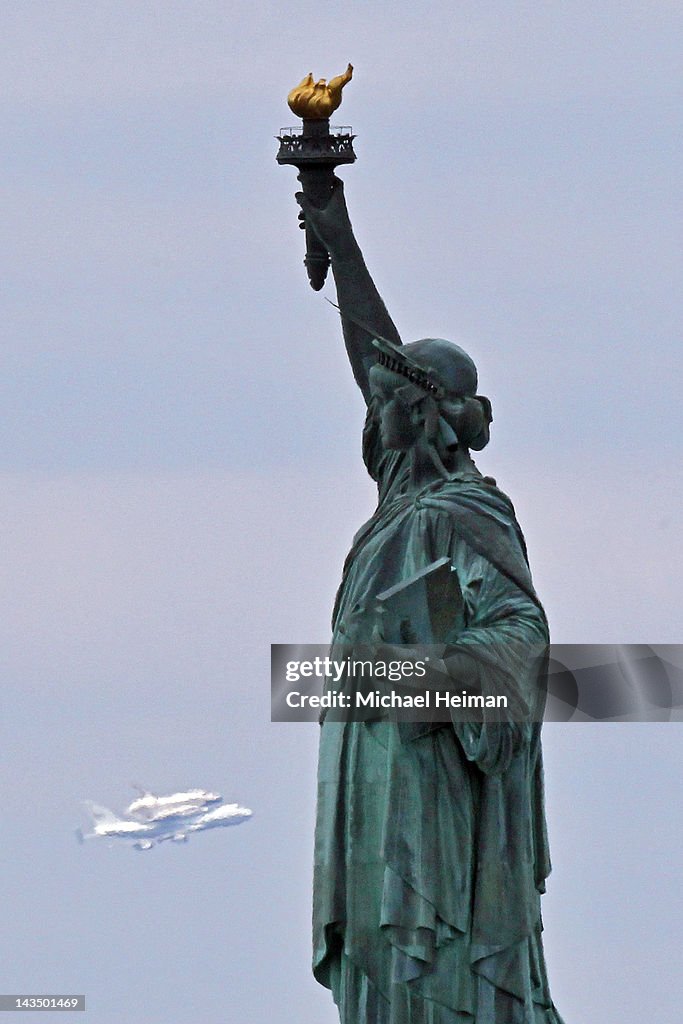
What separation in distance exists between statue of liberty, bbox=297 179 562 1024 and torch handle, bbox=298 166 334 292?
3.83 feet

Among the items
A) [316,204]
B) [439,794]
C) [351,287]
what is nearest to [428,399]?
[351,287]

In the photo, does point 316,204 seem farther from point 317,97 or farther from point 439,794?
point 439,794

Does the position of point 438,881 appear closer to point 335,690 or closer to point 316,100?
point 335,690

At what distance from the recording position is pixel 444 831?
38.7 m

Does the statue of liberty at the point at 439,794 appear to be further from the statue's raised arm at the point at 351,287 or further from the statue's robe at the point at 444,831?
the statue's raised arm at the point at 351,287

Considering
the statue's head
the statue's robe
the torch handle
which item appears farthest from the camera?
the torch handle

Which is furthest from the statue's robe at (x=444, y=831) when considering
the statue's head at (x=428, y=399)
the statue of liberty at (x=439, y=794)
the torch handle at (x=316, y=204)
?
the torch handle at (x=316, y=204)

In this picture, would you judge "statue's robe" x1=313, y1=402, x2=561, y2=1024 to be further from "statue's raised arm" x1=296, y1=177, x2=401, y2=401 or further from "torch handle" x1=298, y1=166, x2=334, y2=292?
"torch handle" x1=298, y1=166, x2=334, y2=292

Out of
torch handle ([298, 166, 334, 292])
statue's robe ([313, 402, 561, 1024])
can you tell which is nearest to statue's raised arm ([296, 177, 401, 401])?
torch handle ([298, 166, 334, 292])

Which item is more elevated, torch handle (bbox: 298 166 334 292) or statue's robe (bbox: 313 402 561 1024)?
torch handle (bbox: 298 166 334 292)

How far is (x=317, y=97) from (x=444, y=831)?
14.8 feet

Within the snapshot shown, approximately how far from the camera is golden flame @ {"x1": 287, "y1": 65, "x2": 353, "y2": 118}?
1561 inches

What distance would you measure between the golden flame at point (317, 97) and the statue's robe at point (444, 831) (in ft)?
8.09

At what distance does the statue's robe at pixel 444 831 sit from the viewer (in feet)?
127
